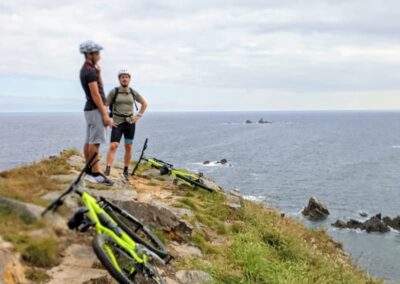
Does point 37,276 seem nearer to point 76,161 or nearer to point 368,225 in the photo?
point 76,161

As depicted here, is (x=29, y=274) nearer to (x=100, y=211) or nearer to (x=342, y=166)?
(x=100, y=211)

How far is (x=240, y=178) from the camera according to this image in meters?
65.4

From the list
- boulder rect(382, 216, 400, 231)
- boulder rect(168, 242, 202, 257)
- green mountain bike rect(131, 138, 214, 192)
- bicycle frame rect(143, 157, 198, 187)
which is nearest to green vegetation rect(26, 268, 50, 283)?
boulder rect(168, 242, 202, 257)

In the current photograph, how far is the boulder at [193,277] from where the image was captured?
7.46 metres

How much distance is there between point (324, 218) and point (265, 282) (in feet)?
134

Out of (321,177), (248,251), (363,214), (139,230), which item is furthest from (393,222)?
(139,230)

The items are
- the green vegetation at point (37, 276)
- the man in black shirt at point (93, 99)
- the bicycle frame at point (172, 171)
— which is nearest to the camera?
the green vegetation at point (37, 276)

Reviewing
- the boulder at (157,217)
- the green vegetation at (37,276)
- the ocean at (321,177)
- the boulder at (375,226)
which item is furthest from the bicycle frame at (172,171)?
the boulder at (375,226)

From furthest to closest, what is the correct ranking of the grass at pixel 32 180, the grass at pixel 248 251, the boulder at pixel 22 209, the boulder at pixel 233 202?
the boulder at pixel 233 202, the grass at pixel 32 180, the grass at pixel 248 251, the boulder at pixel 22 209

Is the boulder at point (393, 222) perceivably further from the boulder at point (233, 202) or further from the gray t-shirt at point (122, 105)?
the gray t-shirt at point (122, 105)

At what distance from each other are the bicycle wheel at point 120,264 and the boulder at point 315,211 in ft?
140

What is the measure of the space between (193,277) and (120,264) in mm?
1817

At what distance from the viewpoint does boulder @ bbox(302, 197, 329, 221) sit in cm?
4684

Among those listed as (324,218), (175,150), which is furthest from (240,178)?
(175,150)
